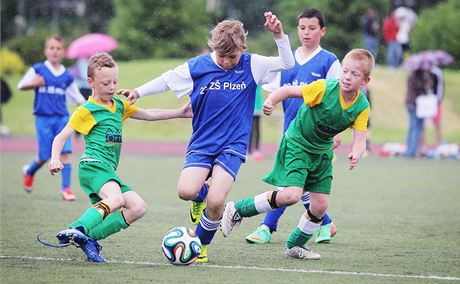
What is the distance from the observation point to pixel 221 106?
7.23 meters

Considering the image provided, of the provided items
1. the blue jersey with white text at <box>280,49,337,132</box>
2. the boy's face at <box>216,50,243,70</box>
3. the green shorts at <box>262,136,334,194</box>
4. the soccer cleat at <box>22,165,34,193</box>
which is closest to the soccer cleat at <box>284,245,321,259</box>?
the green shorts at <box>262,136,334,194</box>

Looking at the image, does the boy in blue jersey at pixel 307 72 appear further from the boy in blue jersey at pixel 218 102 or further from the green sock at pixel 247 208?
the boy in blue jersey at pixel 218 102

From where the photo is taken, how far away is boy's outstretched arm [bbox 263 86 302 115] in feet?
22.2

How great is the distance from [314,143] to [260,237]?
4.72ft

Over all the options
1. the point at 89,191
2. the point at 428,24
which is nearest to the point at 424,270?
the point at 89,191

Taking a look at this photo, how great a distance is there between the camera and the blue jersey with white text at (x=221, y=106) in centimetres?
721

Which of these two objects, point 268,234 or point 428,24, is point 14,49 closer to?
point 428,24

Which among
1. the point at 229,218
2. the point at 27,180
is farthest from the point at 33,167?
the point at 229,218

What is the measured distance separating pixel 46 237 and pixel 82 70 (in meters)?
14.1

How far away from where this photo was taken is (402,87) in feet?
96.6

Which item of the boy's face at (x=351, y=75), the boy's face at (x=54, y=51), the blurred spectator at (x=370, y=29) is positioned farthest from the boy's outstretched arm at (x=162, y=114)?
the blurred spectator at (x=370, y=29)

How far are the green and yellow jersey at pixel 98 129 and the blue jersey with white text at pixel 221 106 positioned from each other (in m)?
0.65

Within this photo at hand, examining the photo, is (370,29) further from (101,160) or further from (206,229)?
(101,160)

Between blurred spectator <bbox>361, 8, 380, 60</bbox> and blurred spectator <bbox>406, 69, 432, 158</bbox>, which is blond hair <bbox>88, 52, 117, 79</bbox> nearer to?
blurred spectator <bbox>406, 69, 432, 158</bbox>
